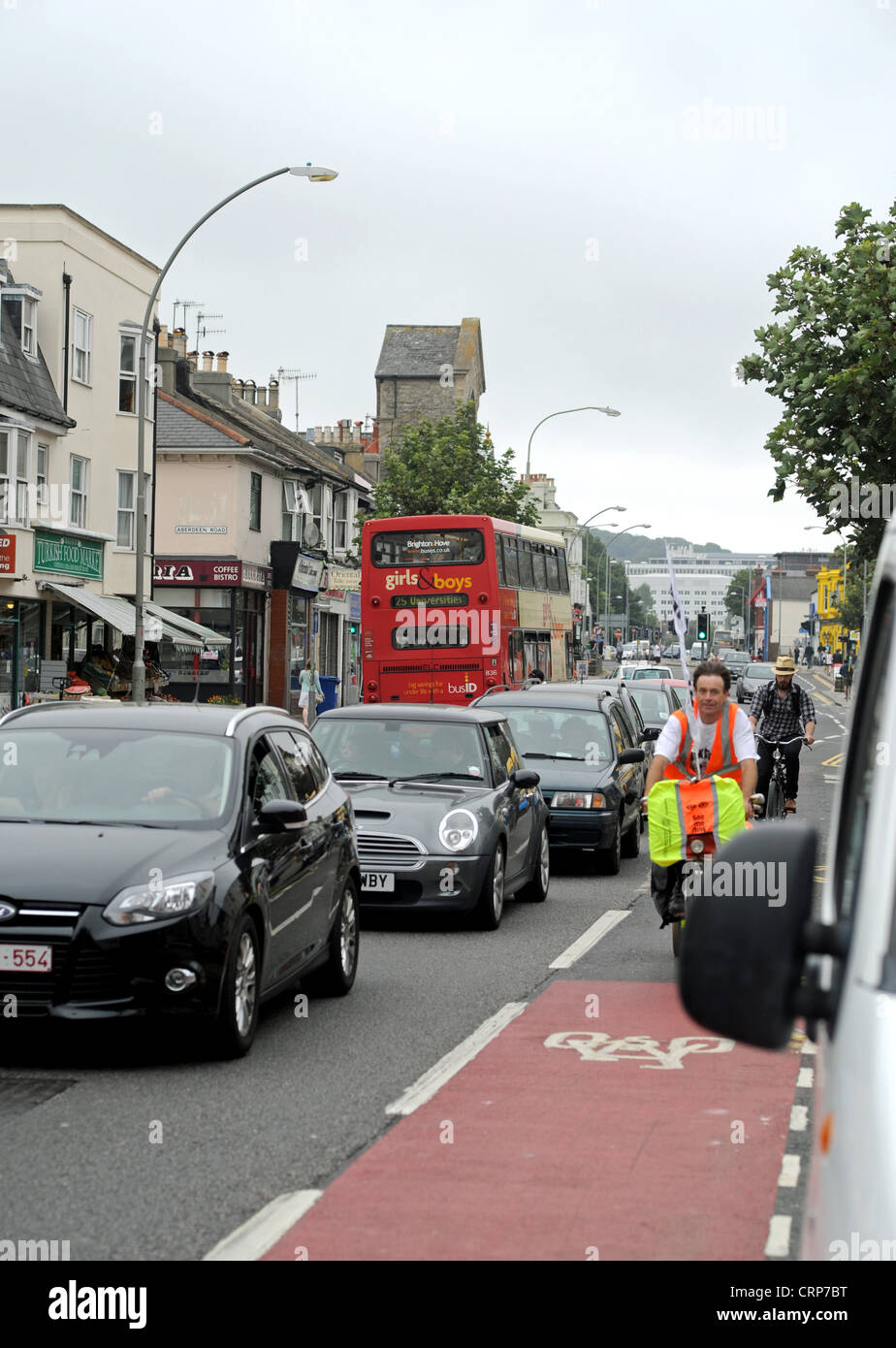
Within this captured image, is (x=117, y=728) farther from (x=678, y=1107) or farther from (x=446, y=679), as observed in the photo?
(x=446, y=679)

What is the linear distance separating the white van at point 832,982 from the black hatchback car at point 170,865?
4802 millimetres

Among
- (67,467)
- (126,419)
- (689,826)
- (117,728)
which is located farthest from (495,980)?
(126,419)

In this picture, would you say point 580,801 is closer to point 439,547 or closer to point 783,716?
point 783,716

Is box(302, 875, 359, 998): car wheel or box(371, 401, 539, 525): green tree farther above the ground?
box(371, 401, 539, 525): green tree

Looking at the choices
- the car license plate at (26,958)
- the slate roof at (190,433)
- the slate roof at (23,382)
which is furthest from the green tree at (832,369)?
the slate roof at (190,433)

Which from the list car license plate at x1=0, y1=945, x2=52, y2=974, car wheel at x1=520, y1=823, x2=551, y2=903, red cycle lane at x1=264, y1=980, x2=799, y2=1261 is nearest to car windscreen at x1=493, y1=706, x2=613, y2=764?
car wheel at x1=520, y1=823, x2=551, y2=903

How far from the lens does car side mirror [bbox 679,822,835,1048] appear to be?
2498 mm

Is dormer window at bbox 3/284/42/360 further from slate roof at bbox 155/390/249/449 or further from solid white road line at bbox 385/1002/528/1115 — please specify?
solid white road line at bbox 385/1002/528/1115

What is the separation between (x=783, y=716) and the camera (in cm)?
1667

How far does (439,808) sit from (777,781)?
554cm

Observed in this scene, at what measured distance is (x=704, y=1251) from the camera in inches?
193

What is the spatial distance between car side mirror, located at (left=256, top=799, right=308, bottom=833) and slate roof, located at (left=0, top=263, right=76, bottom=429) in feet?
77.2
